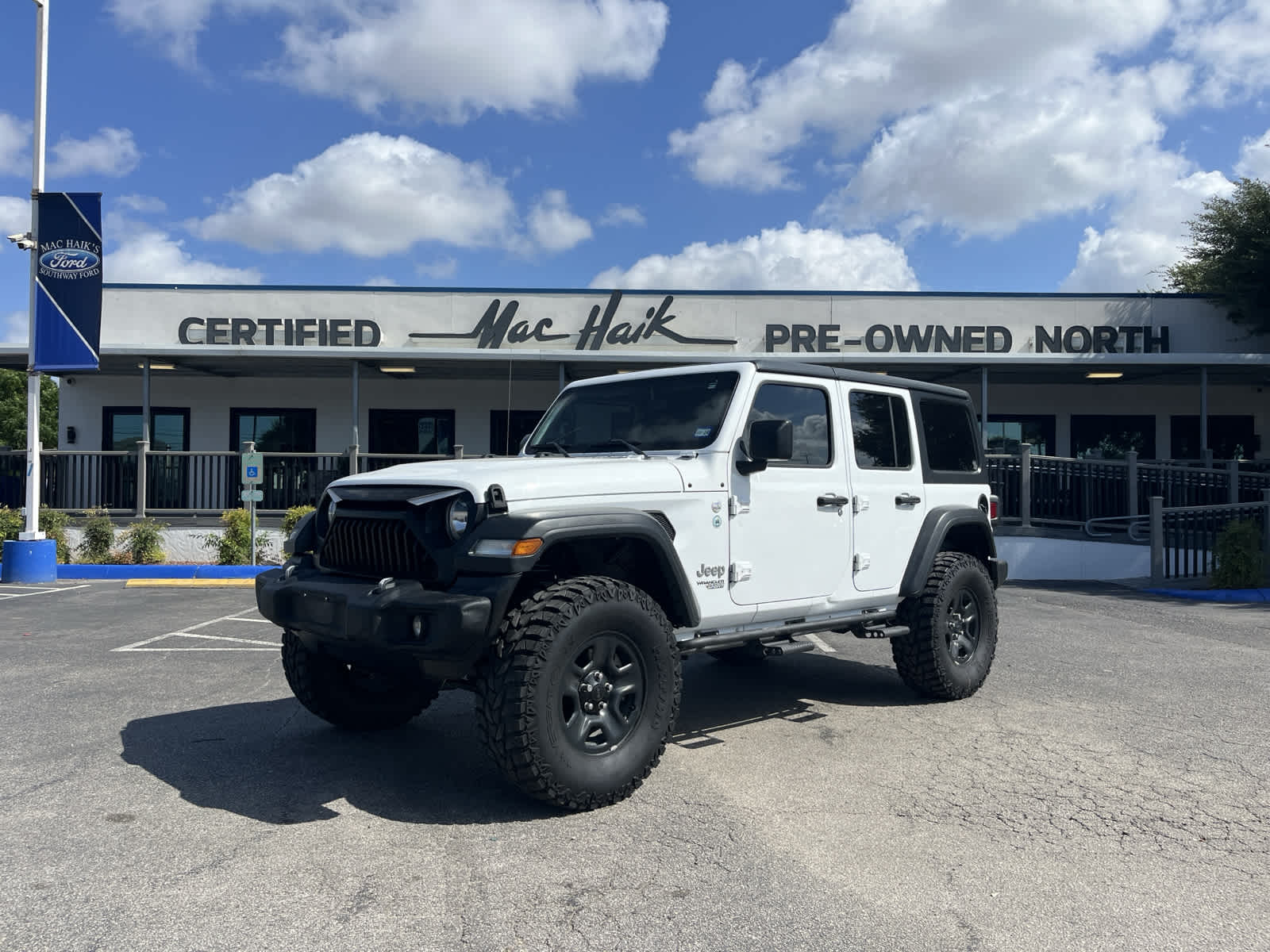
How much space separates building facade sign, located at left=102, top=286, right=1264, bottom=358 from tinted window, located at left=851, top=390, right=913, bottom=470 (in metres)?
11.2

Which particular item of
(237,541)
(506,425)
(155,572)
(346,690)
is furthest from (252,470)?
(346,690)

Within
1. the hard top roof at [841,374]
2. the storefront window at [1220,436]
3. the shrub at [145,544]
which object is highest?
the storefront window at [1220,436]

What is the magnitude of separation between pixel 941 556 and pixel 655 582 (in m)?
2.49

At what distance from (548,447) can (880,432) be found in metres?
2.05

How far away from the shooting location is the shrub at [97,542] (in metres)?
14.2

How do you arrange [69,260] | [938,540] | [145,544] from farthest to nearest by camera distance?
[145,544] → [69,260] → [938,540]

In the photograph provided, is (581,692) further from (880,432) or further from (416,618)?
(880,432)

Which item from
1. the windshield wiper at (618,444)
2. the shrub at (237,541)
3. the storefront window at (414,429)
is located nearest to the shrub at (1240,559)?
the windshield wiper at (618,444)

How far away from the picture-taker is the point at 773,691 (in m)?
6.53

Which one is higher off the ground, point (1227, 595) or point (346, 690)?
point (346, 690)

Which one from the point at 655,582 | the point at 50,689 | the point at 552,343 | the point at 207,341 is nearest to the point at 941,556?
the point at 655,582

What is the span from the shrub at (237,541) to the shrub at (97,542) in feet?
4.81

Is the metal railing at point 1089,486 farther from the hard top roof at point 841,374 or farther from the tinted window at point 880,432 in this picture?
the tinted window at point 880,432

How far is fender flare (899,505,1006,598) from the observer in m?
5.91
